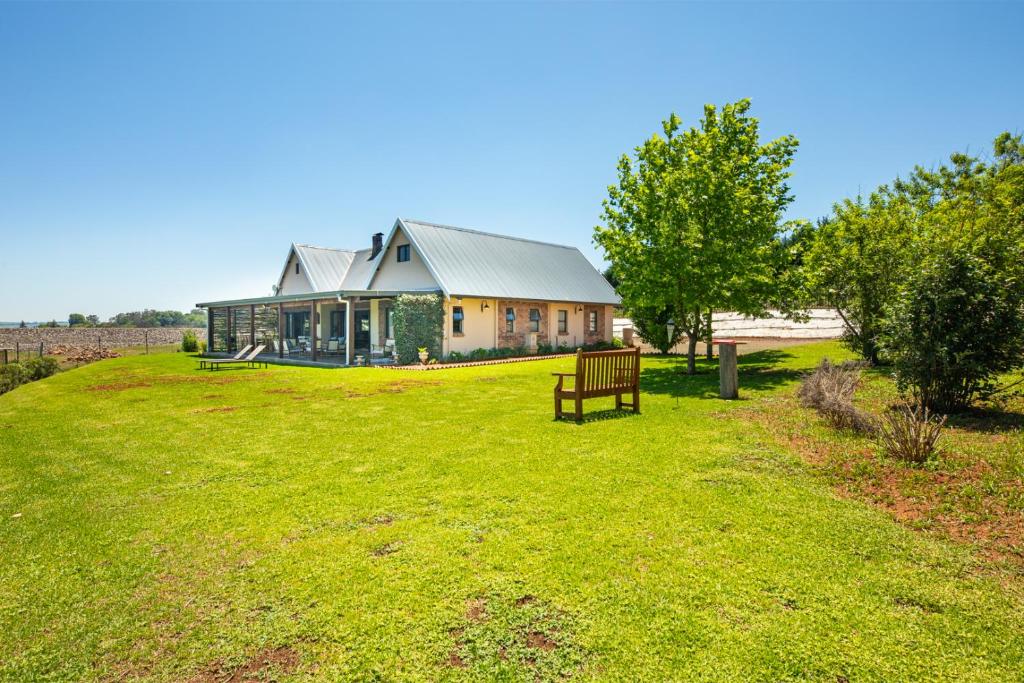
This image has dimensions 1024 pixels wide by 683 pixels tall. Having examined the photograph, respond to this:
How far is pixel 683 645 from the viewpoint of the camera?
2.83m

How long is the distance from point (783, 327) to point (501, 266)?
16.8 metres

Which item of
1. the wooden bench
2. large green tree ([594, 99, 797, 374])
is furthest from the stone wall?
the wooden bench

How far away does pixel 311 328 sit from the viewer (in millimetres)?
23000

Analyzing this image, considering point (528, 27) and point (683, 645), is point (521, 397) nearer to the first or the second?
point (683, 645)

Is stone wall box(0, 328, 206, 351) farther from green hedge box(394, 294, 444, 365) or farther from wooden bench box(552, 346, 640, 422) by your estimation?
wooden bench box(552, 346, 640, 422)

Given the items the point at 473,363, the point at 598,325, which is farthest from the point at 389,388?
the point at 598,325

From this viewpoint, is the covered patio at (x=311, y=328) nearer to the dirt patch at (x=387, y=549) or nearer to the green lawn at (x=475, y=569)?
the green lawn at (x=475, y=569)

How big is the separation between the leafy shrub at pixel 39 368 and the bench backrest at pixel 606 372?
65.8 ft

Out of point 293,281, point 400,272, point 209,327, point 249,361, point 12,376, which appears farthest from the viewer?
point 293,281

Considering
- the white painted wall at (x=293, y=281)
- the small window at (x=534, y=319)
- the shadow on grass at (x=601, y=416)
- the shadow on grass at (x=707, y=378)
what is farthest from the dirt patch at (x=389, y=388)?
the white painted wall at (x=293, y=281)

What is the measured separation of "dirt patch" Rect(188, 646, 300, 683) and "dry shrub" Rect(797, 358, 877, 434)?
290 inches

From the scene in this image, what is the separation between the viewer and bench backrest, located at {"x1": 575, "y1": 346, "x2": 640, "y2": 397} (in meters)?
8.98

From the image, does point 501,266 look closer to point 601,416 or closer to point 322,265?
point 322,265

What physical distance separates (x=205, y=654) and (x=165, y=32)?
15.8 meters
